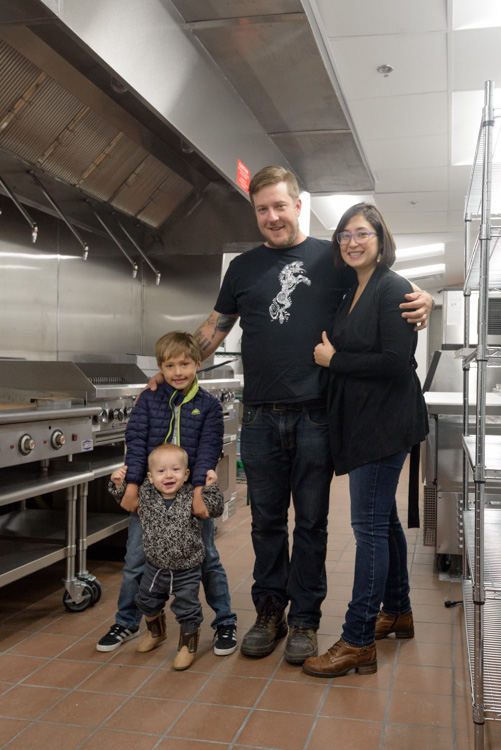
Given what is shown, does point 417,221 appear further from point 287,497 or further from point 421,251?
point 287,497

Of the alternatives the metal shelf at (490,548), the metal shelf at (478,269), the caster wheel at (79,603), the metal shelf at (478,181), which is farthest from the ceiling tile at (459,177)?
the caster wheel at (79,603)

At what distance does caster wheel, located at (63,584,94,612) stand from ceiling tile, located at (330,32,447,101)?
330cm

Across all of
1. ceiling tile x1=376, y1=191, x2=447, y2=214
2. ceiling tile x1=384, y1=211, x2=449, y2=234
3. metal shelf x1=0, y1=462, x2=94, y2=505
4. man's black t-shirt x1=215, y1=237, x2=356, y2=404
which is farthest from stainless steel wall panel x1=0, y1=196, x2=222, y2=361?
ceiling tile x1=384, y1=211, x2=449, y2=234

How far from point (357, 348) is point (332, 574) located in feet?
5.13

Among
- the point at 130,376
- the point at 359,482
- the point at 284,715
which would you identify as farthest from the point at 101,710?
the point at 130,376

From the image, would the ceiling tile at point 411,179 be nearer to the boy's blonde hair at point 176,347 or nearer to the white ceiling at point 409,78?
the white ceiling at point 409,78

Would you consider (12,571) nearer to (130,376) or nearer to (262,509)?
(262,509)

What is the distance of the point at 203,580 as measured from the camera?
254 centimetres

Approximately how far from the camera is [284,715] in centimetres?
200

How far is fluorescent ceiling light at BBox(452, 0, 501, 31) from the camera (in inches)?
150

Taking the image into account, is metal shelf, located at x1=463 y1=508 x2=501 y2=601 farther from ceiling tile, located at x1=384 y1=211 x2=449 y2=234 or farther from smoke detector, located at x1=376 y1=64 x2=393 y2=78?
ceiling tile, located at x1=384 y1=211 x2=449 y2=234

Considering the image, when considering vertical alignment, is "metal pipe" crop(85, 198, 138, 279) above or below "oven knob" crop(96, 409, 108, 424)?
above

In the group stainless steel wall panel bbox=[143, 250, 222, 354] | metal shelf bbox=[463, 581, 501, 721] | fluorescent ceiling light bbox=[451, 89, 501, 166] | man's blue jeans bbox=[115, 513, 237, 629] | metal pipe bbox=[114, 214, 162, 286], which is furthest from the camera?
fluorescent ceiling light bbox=[451, 89, 501, 166]

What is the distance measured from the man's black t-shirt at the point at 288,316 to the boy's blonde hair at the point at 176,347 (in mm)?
186
